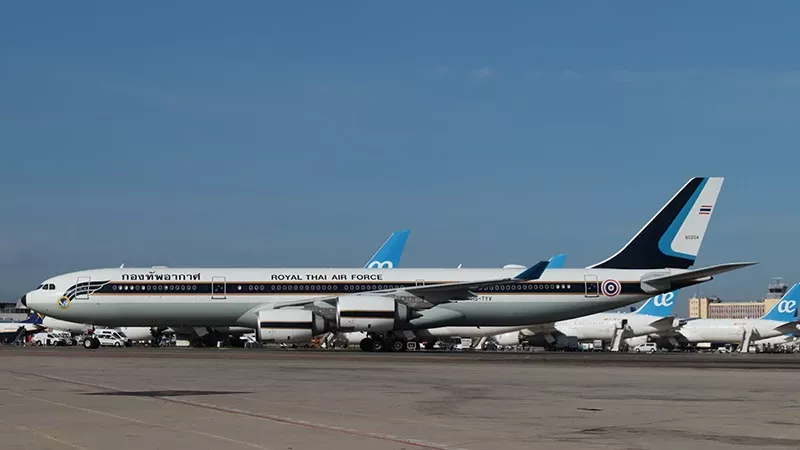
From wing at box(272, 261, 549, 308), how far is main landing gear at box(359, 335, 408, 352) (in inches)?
129

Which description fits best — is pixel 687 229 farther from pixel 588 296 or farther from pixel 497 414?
pixel 497 414

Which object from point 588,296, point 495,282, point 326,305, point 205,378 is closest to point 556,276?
point 588,296

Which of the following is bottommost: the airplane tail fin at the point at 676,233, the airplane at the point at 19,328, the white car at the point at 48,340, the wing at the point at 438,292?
the white car at the point at 48,340

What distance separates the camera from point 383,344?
5294cm

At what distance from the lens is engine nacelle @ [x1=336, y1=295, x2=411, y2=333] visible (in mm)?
47938

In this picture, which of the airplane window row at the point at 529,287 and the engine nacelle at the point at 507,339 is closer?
the airplane window row at the point at 529,287

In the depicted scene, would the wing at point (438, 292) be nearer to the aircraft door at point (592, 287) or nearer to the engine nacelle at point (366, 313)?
the engine nacelle at point (366, 313)

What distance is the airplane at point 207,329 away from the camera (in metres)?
57.1

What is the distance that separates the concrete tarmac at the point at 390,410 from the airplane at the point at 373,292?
2396cm

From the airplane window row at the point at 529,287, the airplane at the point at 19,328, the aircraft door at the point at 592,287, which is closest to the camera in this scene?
the airplane window row at the point at 529,287

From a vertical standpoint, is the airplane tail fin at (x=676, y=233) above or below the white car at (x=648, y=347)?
above

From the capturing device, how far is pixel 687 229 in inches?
2125

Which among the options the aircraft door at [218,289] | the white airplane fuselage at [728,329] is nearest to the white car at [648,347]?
the white airplane fuselage at [728,329]

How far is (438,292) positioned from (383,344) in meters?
5.27
